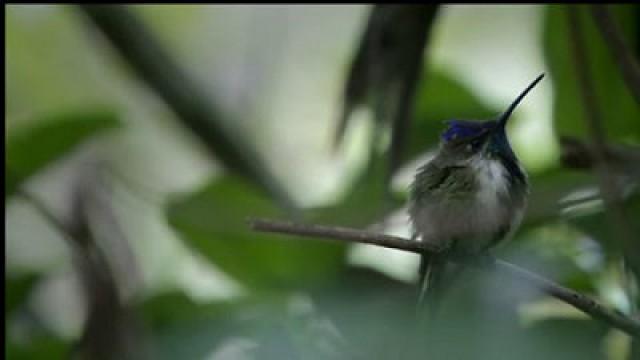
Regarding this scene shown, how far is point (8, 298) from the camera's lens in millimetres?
1719

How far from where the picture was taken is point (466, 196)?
150 centimetres

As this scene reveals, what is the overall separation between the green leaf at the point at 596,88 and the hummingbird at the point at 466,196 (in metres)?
0.29

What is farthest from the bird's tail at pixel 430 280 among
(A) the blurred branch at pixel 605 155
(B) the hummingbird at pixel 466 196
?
(A) the blurred branch at pixel 605 155

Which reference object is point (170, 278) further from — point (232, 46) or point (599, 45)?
point (232, 46)

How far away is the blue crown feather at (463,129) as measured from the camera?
1616 mm

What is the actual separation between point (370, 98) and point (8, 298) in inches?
18.9

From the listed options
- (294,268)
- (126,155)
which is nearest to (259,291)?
(294,268)

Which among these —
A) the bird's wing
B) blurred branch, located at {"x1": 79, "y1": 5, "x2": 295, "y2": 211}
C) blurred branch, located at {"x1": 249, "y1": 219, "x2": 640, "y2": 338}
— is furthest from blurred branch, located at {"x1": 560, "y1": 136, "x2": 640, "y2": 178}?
blurred branch, located at {"x1": 79, "y1": 5, "x2": 295, "y2": 211}

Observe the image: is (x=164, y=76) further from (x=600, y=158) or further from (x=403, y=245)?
(x=403, y=245)

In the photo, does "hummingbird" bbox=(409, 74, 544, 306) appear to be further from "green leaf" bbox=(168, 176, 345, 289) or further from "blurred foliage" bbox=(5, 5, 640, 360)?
"green leaf" bbox=(168, 176, 345, 289)

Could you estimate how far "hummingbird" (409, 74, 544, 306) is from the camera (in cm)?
142

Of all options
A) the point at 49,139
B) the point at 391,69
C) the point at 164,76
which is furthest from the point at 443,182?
the point at 164,76

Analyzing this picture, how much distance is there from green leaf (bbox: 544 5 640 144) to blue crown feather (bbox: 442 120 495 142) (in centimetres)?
25

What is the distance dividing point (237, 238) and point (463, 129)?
359mm
